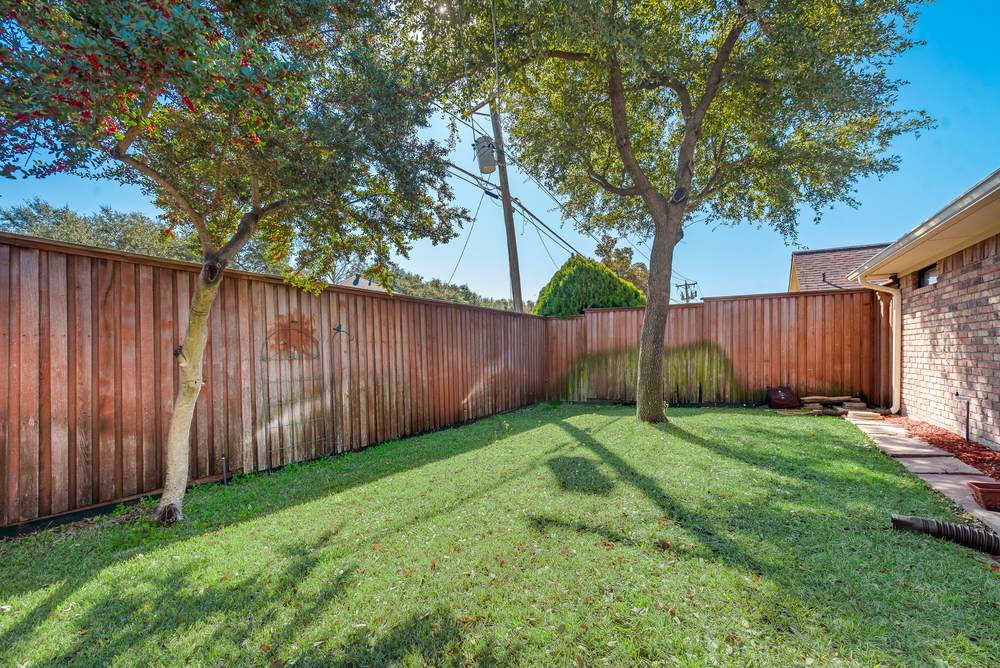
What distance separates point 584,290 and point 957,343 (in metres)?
5.74

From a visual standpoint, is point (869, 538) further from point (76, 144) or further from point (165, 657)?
point (76, 144)

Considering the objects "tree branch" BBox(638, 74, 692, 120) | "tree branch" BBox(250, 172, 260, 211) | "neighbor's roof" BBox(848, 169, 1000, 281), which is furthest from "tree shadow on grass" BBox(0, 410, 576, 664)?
"tree branch" BBox(638, 74, 692, 120)

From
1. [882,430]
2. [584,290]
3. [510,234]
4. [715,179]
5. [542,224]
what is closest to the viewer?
[882,430]

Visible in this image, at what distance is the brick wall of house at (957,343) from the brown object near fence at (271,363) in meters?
1.16

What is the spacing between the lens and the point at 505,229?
9320 millimetres

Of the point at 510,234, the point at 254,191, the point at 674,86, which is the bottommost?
the point at 254,191

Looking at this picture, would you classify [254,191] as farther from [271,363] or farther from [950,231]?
[950,231]

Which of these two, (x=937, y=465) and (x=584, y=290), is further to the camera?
(x=584, y=290)

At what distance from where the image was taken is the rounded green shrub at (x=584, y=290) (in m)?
8.73

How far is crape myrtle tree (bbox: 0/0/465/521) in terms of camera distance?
1.81 metres

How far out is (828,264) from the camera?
11.3 meters

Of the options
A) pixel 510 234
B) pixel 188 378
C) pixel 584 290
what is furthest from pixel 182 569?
pixel 510 234

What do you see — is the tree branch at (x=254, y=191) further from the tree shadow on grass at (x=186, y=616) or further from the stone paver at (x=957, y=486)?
the stone paver at (x=957, y=486)

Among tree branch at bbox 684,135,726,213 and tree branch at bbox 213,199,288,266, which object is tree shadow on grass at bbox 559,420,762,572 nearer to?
tree branch at bbox 213,199,288,266
